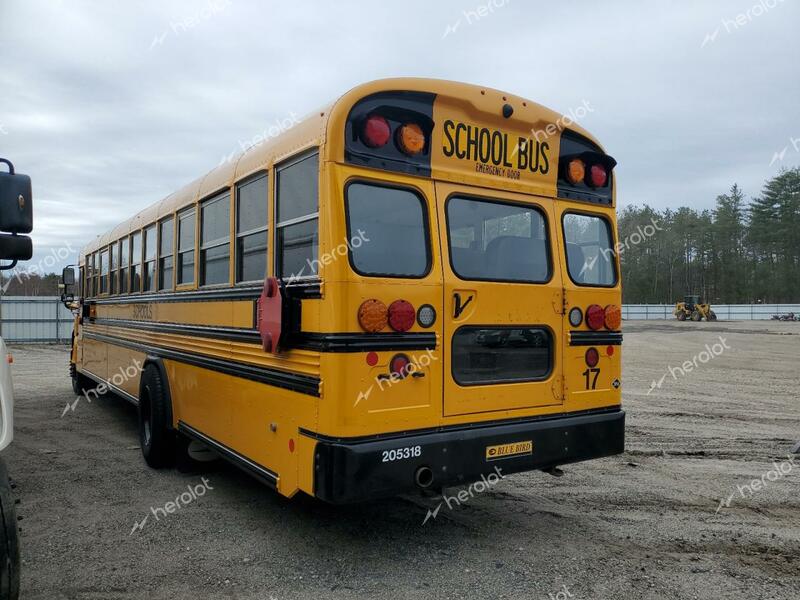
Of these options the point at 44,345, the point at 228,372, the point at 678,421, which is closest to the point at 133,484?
the point at 228,372

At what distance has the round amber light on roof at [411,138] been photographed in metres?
3.51

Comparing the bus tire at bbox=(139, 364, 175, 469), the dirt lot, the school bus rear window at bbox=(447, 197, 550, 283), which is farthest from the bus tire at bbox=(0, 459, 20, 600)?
the bus tire at bbox=(139, 364, 175, 469)

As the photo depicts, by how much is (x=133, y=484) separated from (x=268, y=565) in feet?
7.23

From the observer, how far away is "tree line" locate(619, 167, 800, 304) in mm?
53125

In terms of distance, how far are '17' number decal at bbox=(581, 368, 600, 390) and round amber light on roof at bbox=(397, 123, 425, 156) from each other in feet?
6.06

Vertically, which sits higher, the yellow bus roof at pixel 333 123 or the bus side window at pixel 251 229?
the yellow bus roof at pixel 333 123

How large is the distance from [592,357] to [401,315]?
1.58m

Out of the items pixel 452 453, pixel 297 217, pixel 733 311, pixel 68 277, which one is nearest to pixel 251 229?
pixel 297 217

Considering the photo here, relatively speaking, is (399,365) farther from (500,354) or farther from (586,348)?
(586,348)

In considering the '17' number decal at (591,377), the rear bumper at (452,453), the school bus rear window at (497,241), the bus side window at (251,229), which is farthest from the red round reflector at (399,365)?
the '17' number decal at (591,377)

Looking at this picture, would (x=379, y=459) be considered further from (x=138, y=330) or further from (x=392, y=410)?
(x=138, y=330)

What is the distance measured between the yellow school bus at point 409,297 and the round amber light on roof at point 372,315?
12mm

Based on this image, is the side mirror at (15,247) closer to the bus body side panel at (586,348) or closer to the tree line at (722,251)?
the bus body side panel at (586,348)

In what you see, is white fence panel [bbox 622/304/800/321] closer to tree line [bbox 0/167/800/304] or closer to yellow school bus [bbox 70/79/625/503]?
tree line [bbox 0/167/800/304]
